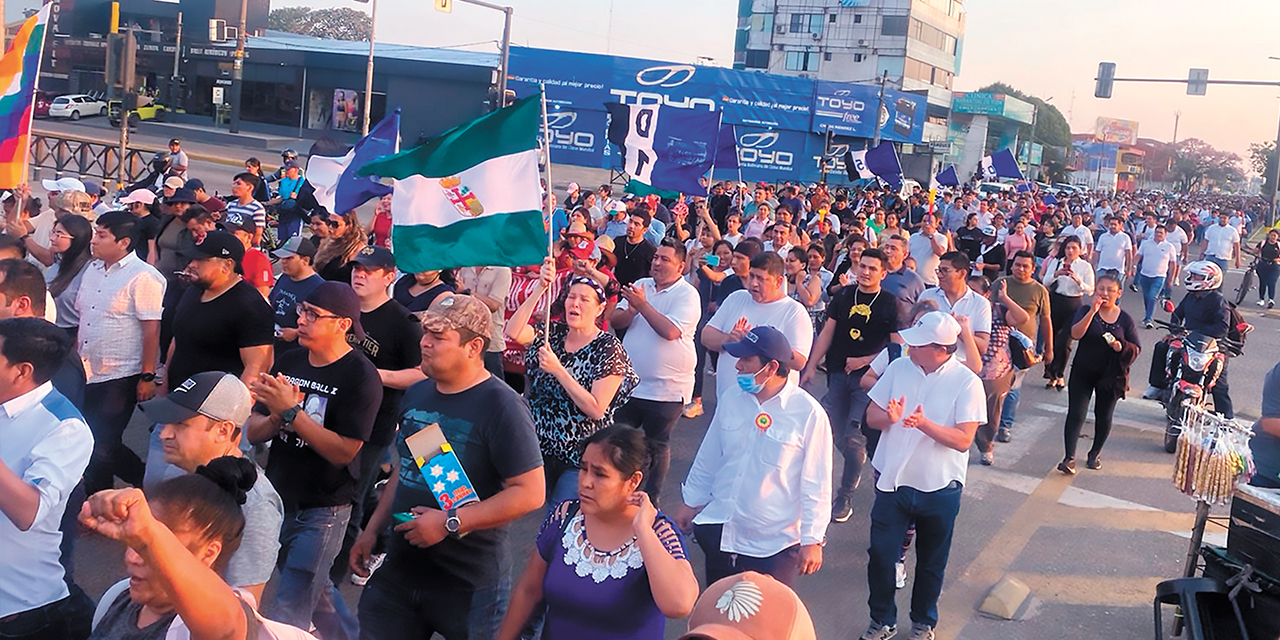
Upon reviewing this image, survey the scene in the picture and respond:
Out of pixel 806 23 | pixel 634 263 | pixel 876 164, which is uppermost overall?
pixel 806 23

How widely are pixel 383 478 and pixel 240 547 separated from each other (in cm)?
268

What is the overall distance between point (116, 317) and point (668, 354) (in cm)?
312

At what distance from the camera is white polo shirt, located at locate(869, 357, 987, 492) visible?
216 inches

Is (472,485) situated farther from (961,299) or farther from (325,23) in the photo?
(325,23)

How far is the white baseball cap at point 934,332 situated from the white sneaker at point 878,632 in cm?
146

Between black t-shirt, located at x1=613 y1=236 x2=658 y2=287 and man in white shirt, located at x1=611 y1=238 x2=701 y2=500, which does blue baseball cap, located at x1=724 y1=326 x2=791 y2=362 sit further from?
black t-shirt, located at x1=613 y1=236 x2=658 y2=287

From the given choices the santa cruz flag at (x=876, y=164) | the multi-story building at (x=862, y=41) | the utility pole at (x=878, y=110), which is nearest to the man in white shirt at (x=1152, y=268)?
the santa cruz flag at (x=876, y=164)

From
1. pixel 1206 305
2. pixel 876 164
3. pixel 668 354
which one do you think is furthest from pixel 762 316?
pixel 876 164

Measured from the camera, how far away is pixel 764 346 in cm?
488

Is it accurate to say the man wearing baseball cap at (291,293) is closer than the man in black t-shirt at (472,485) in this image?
No

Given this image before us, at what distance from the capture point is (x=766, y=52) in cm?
8600

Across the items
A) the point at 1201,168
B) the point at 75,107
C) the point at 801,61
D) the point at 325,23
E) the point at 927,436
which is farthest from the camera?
the point at 1201,168

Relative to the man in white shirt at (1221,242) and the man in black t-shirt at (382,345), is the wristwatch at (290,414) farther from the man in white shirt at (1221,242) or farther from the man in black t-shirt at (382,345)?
the man in white shirt at (1221,242)

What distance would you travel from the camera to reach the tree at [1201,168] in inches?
5698
